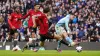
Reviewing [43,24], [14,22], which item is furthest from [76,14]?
[43,24]

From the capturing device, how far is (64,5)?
34406mm

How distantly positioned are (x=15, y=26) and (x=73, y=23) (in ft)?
22.9

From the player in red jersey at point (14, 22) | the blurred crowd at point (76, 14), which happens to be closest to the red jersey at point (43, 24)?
the player in red jersey at point (14, 22)

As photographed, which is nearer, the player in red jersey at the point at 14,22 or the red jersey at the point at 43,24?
the red jersey at the point at 43,24

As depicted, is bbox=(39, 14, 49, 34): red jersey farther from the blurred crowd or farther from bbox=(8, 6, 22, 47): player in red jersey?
the blurred crowd

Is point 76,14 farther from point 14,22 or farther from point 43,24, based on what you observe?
point 43,24

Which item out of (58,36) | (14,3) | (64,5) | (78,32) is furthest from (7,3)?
(58,36)

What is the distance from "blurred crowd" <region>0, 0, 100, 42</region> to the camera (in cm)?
3030

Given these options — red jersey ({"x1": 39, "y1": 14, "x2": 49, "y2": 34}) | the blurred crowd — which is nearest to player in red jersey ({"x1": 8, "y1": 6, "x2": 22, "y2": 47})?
the blurred crowd

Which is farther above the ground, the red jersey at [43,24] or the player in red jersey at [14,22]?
the player in red jersey at [14,22]

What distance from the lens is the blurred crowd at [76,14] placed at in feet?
99.4

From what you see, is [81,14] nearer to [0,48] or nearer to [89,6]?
[89,6]

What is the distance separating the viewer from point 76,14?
32344 millimetres

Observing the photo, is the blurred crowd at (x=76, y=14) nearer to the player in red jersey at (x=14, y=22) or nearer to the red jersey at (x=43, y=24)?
the player in red jersey at (x=14, y=22)
